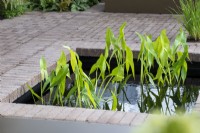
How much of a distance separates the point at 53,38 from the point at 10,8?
1.95 m

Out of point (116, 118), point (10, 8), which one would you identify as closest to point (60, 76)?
point (116, 118)

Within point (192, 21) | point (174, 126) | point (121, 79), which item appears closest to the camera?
point (174, 126)

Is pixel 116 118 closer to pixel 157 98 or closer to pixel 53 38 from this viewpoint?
pixel 157 98

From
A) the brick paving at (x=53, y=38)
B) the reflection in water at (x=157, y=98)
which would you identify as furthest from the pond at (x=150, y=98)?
the brick paving at (x=53, y=38)

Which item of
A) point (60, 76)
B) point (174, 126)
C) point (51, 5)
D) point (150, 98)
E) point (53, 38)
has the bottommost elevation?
point (150, 98)

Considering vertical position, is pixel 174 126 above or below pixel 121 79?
above

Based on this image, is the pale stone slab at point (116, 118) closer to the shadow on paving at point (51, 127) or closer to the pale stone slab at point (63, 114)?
the shadow on paving at point (51, 127)

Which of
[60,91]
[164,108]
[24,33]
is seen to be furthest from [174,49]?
[24,33]

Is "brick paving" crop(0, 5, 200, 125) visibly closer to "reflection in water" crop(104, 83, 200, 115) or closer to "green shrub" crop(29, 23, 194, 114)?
"green shrub" crop(29, 23, 194, 114)

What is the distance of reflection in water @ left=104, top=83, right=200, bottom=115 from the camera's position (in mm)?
4031

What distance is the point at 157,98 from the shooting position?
4277 millimetres

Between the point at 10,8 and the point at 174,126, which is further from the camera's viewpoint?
the point at 10,8

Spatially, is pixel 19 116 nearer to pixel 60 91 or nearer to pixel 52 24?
pixel 60 91

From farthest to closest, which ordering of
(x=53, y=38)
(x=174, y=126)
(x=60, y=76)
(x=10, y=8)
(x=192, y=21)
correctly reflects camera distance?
(x=10, y=8), (x=53, y=38), (x=192, y=21), (x=60, y=76), (x=174, y=126)
